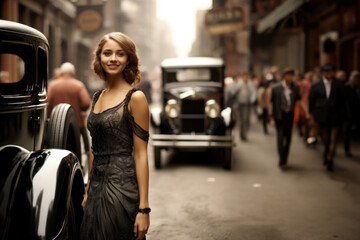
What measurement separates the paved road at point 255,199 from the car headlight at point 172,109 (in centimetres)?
102

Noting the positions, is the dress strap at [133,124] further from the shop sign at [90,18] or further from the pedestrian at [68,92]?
the shop sign at [90,18]

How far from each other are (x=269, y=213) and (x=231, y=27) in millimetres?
25057

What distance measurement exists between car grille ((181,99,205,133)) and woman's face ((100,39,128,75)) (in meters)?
7.49

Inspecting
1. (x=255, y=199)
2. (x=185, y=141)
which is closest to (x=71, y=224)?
(x=255, y=199)

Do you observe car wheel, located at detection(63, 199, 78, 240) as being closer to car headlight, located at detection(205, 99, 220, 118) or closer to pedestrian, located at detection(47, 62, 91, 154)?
pedestrian, located at detection(47, 62, 91, 154)

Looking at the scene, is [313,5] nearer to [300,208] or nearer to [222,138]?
[222,138]

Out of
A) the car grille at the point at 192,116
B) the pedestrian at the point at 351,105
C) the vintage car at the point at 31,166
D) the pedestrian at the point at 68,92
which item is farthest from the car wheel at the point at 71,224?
the pedestrian at the point at 351,105

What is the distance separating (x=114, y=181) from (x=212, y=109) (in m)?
7.35

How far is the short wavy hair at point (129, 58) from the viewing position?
9.56ft

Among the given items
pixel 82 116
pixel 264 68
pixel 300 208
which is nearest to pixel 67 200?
pixel 300 208

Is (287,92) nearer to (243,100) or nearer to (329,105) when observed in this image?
(329,105)

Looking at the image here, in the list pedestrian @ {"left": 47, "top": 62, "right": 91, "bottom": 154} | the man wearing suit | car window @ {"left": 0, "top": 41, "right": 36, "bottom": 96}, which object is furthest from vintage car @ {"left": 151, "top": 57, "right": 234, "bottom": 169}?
car window @ {"left": 0, "top": 41, "right": 36, "bottom": 96}

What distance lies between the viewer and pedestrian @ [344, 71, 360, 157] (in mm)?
10059

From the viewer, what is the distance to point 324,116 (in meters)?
9.30
